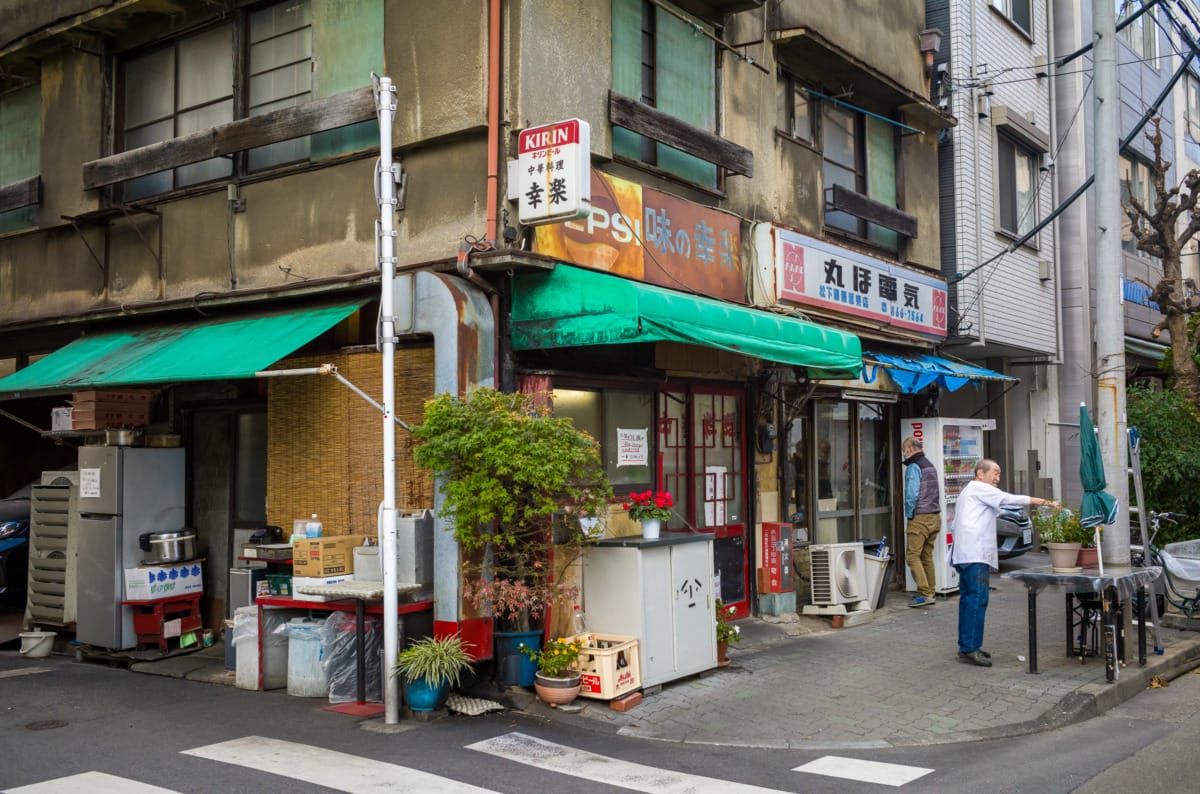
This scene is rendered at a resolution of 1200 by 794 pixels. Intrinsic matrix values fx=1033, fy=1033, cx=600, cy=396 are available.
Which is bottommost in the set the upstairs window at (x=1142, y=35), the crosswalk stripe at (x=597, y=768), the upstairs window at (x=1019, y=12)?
the crosswalk stripe at (x=597, y=768)

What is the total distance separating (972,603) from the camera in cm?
970

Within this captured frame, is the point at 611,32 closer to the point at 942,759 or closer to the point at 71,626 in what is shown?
the point at 942,759

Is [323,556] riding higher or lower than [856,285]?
lower

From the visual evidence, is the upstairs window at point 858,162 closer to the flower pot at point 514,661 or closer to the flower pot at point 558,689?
the flower pot at point 514,661

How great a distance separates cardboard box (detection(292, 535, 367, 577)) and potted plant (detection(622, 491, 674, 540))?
8.32 ft

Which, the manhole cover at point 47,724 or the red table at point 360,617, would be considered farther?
the red table at point 360,617

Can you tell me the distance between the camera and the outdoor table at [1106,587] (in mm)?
8938

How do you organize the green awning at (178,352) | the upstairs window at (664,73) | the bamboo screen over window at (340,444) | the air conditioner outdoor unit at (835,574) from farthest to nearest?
the air conditioner outdoor unit at (835,574) < the upstairs window at (664,73) < the green awning at (178,352) < the bamboo screen over window at (340,444)

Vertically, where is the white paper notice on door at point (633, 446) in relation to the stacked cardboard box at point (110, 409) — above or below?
below

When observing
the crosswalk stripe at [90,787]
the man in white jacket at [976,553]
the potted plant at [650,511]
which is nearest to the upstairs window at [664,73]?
the potted plant at [650,511]

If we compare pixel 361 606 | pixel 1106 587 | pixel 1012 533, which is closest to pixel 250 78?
pixel 361 606

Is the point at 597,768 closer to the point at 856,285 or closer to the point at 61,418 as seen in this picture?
the point at 856,285

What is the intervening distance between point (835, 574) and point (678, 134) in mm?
5311

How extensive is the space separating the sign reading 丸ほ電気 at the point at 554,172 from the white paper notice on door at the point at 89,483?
5615 millimetres
